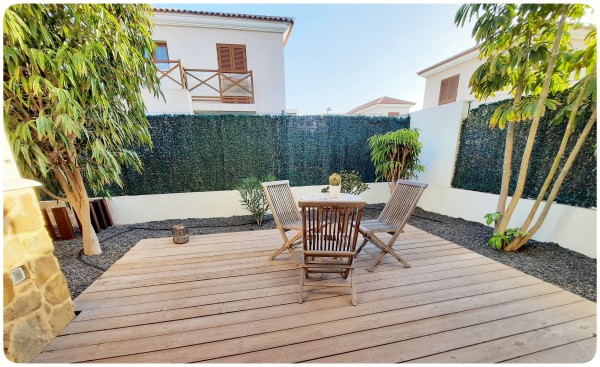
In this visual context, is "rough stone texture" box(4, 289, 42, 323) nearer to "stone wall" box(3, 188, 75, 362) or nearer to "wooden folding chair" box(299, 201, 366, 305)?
"stone wall" box(3, 188, 75, 362)

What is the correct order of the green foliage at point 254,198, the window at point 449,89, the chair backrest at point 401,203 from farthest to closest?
the window at point 449,89
the green foliage at point 254,198
the chair backrest at point 401,203

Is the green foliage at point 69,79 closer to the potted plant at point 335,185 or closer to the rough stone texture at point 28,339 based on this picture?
the rough stone texture at point 28,339

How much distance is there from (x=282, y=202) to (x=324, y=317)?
149cm

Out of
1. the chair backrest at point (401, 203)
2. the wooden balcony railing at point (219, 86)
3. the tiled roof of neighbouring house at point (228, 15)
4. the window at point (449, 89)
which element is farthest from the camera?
the window at point (449, 89)

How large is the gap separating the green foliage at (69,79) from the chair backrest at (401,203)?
11.2 feet

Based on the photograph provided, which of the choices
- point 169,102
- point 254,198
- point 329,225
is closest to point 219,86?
point 169,102

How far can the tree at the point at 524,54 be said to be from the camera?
2.23m

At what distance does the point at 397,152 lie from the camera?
434 cm

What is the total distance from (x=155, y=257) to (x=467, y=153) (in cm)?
557

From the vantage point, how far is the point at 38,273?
144cm

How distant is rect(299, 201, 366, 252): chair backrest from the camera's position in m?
1.67

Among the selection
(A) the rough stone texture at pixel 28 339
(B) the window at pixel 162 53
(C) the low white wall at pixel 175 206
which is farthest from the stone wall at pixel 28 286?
(B) the window at pixel 162 53

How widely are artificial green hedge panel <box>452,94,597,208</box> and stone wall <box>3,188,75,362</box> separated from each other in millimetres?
5481

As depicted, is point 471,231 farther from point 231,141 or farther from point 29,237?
point 29,237
